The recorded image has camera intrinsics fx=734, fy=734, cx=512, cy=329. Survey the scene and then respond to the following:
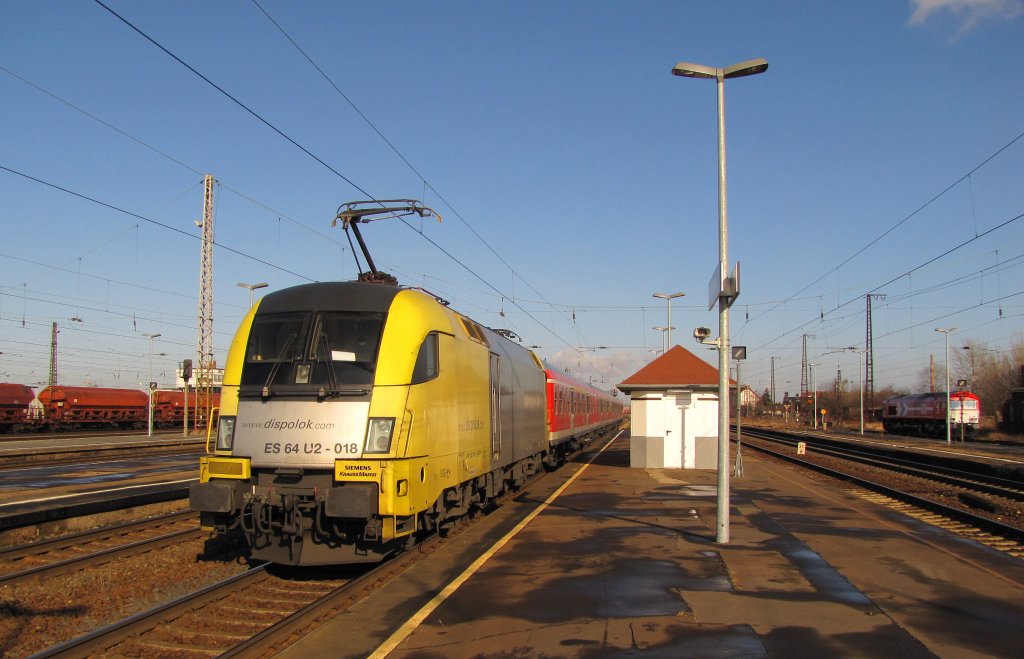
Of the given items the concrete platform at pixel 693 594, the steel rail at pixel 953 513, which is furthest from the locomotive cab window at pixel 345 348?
the steel rail at pixel 953 513

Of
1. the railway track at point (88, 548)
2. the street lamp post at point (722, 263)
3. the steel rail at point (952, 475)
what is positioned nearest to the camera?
the railway track at point (88, 548)

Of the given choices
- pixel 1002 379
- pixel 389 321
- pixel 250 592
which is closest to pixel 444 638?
pixel 250 592

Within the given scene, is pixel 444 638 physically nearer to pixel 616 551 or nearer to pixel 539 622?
pixel 539 622

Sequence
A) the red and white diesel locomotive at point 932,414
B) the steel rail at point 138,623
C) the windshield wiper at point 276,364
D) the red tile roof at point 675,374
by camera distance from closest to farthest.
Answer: the steel rail at point 138,623 < the windshield wiper at point 276,364 < the red tile roof at point 675,374 < the red and white diesel locomotive at point 932,414

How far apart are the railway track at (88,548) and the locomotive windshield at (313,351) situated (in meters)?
3.17

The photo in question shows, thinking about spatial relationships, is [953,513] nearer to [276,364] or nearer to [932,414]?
[276,364]

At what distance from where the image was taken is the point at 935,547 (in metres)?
10.3

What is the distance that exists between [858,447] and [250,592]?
35.9m

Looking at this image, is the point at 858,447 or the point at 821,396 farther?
the point at 821,396

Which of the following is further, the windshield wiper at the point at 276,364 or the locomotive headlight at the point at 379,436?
the windshield wiper at the point at 276,364

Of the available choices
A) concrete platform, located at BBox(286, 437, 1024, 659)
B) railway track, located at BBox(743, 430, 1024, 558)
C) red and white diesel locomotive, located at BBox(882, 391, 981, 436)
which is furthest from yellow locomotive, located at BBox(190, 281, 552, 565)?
red and white diesel locomotive, located at BBox(882, 391, 981, 436)

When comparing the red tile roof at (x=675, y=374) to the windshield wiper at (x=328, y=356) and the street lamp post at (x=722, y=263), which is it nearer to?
the street lamp post at (x=722, y=263)

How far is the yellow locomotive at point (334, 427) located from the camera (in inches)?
311

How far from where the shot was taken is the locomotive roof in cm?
889
